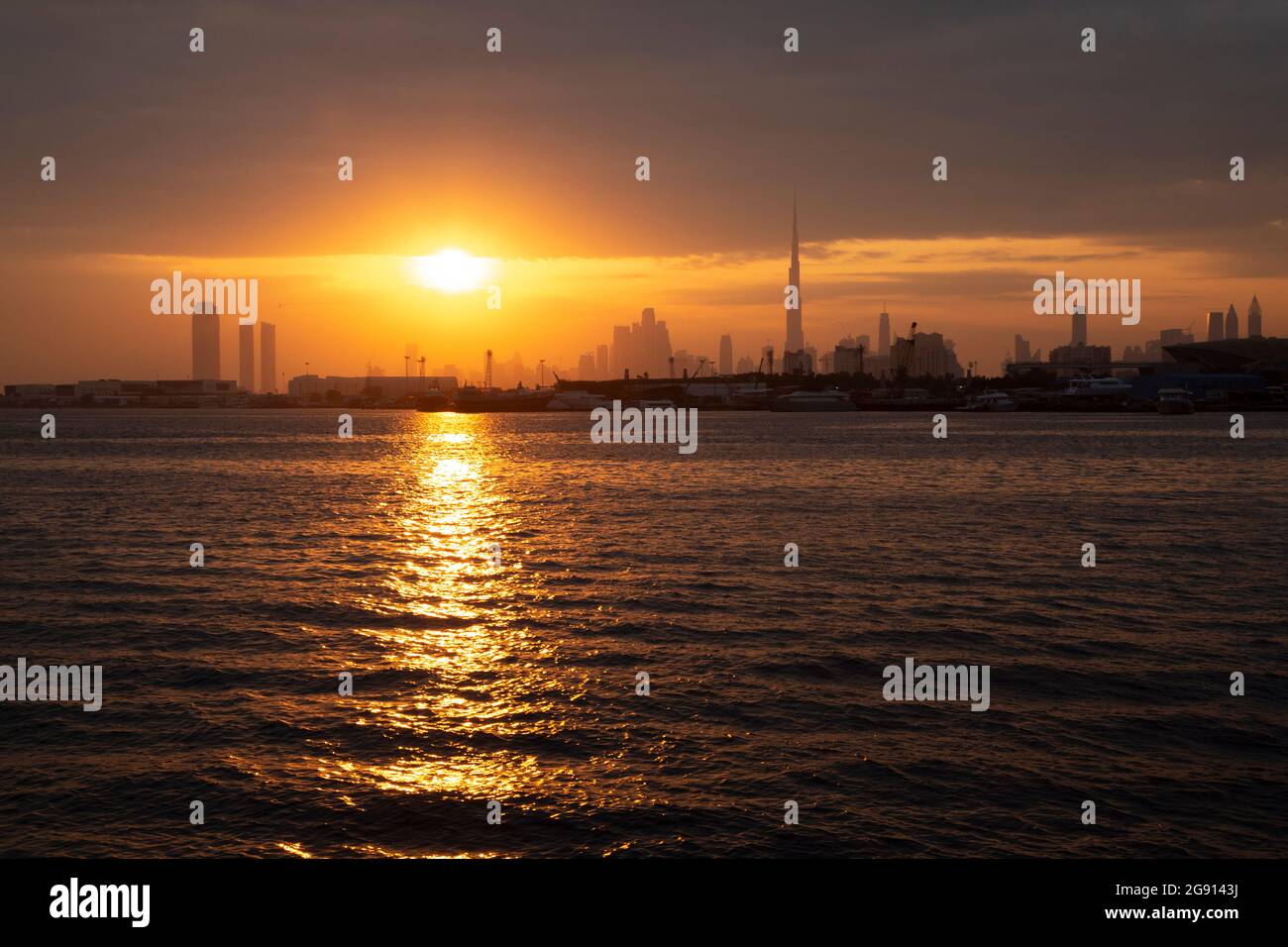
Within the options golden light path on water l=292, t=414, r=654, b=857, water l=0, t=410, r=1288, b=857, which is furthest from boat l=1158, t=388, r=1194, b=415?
golden light path on water l=292, t=414, r=654, b=857

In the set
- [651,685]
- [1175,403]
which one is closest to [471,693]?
[651,685]

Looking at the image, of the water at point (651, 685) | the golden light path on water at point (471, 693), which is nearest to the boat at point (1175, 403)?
the water at point (651, 685)

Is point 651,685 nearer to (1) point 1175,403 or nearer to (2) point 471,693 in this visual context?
(2) point 471,693
